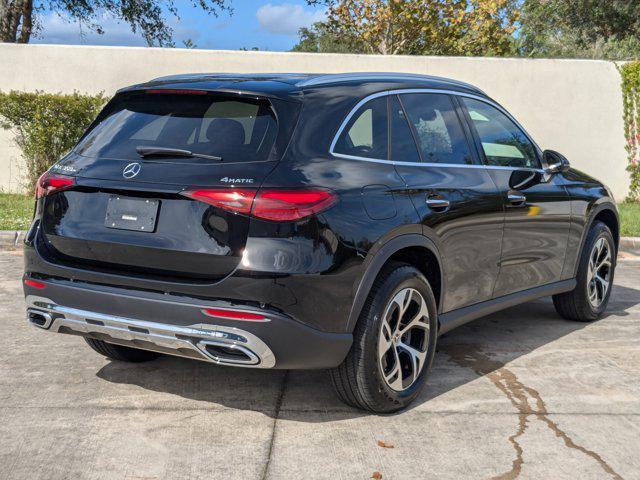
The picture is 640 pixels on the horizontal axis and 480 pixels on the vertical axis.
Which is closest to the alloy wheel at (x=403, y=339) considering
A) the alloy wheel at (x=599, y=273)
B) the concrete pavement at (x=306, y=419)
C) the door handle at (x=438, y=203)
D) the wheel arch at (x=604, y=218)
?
the concrete pavement at (x=306, y=419)

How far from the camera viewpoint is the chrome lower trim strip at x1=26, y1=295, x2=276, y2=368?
3.89m

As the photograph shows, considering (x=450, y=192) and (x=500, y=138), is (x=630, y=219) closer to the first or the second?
(x=500, y=138)

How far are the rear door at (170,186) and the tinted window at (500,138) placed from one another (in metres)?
1.70

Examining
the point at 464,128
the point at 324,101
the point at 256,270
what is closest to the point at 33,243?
the point at 256,270

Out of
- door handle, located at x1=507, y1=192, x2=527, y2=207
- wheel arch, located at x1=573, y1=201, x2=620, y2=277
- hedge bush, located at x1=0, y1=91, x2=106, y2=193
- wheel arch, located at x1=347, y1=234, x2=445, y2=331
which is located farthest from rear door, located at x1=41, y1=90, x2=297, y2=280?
hedge bush, located at x1=0, y1=91, x2=106, y2=193

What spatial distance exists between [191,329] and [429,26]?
24.2 m

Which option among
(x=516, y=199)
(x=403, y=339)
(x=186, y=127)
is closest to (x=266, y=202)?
(x=186, y=127)

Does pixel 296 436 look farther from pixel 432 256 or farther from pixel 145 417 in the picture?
pixel 432 256

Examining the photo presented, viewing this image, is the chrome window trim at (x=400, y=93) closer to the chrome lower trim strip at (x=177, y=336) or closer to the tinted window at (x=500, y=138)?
the tinted window at (x=500, y=138)

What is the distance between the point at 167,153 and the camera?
4.16 m

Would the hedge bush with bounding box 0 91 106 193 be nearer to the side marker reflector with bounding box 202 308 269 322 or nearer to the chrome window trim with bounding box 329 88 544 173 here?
the chrome window trim with bounding box 329 88 544 173

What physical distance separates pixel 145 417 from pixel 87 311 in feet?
2.13

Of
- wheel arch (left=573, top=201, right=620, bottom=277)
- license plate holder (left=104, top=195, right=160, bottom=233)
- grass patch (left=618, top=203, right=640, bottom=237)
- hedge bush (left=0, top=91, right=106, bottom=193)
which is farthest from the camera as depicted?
hedge bush (left=0, top=91, right=106, bottom=193)

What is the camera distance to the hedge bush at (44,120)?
13.6 m
